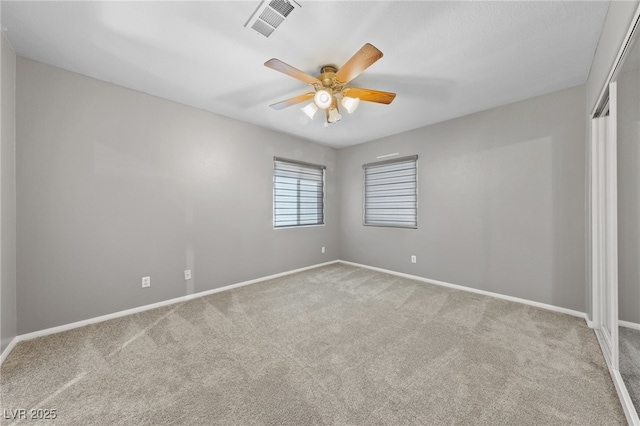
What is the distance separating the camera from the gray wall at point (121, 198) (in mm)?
2201

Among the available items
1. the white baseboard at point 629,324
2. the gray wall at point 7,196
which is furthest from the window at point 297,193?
the white baseboard at point 629,324

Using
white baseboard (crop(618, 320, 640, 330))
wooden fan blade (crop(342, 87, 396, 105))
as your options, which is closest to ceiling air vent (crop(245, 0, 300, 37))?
wooden fan blade (crop(342, 87, 396, 105))

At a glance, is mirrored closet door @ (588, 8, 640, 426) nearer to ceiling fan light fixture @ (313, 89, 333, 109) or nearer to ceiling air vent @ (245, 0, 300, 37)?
ceiling fan light fixture @ (313, 89, 333, 109)

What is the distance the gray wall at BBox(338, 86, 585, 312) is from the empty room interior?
23 mm

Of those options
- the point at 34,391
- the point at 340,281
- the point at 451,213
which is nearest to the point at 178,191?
the point at 34,391

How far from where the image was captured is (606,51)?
1.75 metres

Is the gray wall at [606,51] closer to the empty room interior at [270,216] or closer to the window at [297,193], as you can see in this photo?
the empty room interior at [270,216]

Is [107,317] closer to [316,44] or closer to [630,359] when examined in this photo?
[316,44]

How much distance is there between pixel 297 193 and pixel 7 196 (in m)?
3.35

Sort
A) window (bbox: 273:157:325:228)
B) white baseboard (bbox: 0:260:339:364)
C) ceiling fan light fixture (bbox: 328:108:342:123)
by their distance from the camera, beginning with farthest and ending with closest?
window (bbox: 273:157:325:228) → ceiling fan light fixture (bbox: 328:108:342:123) → white baseboard (bbox: 0:260:339:364)

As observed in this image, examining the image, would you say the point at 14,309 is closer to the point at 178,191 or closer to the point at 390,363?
the point at 178,191

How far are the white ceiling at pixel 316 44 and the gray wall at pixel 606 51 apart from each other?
9 cm

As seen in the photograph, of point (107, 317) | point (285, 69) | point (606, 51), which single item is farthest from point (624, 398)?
point (107, 317)

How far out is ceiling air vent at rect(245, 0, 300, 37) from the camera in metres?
1.56
